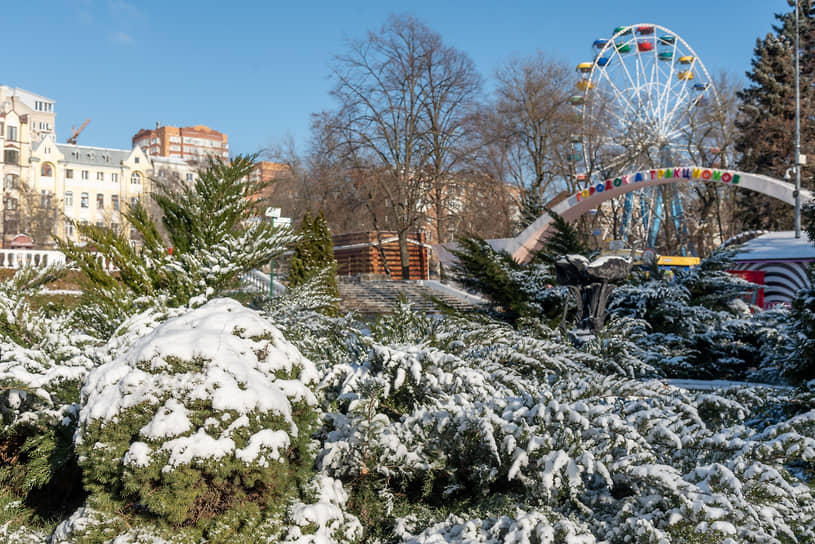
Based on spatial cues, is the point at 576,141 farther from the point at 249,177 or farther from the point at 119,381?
the point at 119,381

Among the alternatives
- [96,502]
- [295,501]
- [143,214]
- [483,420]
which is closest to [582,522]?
[483,420]

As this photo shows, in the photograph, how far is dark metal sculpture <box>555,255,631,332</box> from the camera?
7.06 m

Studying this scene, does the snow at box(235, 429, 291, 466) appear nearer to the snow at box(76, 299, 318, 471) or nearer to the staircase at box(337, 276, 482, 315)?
the snow at box(76, 299, 318, 471)

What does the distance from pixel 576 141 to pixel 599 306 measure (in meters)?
26.5

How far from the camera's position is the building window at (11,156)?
73.8 metres

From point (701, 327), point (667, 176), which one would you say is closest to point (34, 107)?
A: point (667, 176)

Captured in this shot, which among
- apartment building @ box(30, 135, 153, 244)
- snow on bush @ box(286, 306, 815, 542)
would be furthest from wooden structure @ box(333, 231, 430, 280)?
apartment building @ box(30, 135, 153, 244)

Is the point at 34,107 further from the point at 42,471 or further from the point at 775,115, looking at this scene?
the point at 42,471

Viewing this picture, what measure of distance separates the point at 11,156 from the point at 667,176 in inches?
2868

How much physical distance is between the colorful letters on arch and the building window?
69.2 m

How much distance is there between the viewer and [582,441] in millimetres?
2977

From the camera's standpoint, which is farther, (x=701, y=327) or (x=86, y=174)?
(x=86, y=174)

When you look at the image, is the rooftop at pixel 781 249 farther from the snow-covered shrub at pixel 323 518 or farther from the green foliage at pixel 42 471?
the green foliage at pixel 42 471

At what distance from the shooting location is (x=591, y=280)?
7203mm
